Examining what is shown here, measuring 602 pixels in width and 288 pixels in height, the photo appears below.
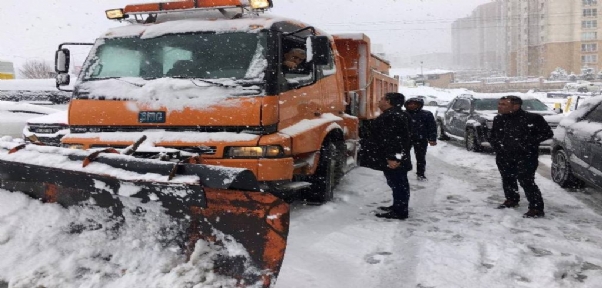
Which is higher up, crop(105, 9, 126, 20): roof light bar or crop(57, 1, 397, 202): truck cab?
crop(105, 9, 126, 20): roof light bar

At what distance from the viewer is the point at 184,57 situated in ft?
16.4

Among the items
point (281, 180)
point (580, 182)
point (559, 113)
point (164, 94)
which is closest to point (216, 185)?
point (281, 180)

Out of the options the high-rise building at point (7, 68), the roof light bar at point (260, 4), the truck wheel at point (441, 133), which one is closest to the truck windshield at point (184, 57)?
the roof light bar at point (260, 4)

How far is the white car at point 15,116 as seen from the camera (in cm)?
1024

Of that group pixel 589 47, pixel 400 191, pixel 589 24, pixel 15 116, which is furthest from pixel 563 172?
pixel 589 47

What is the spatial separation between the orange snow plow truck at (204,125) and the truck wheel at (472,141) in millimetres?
7022

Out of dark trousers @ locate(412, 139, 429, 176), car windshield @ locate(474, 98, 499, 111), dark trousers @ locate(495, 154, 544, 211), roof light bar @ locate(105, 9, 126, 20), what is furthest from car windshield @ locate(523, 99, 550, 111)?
roof light bar @ locate(105, 9, 126, 20)

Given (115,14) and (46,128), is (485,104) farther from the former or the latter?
(46,128)

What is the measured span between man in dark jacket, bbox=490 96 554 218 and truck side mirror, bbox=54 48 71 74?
531 centimetres

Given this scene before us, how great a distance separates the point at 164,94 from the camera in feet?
15.4

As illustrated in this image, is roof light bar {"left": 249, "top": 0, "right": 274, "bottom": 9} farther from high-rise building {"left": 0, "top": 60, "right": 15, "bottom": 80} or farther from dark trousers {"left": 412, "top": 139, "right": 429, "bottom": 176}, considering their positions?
high-rise building {"left": 0, "top": 60, "right": 15, "bottom": 80}

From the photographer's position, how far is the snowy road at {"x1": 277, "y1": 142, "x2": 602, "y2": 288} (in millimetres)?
3828

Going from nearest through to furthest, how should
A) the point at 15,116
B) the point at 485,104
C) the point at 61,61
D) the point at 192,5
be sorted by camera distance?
the point at 192,5, the point at 61,61, the point at 15,116, the point at 485,104

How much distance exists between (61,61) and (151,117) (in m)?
2.17
